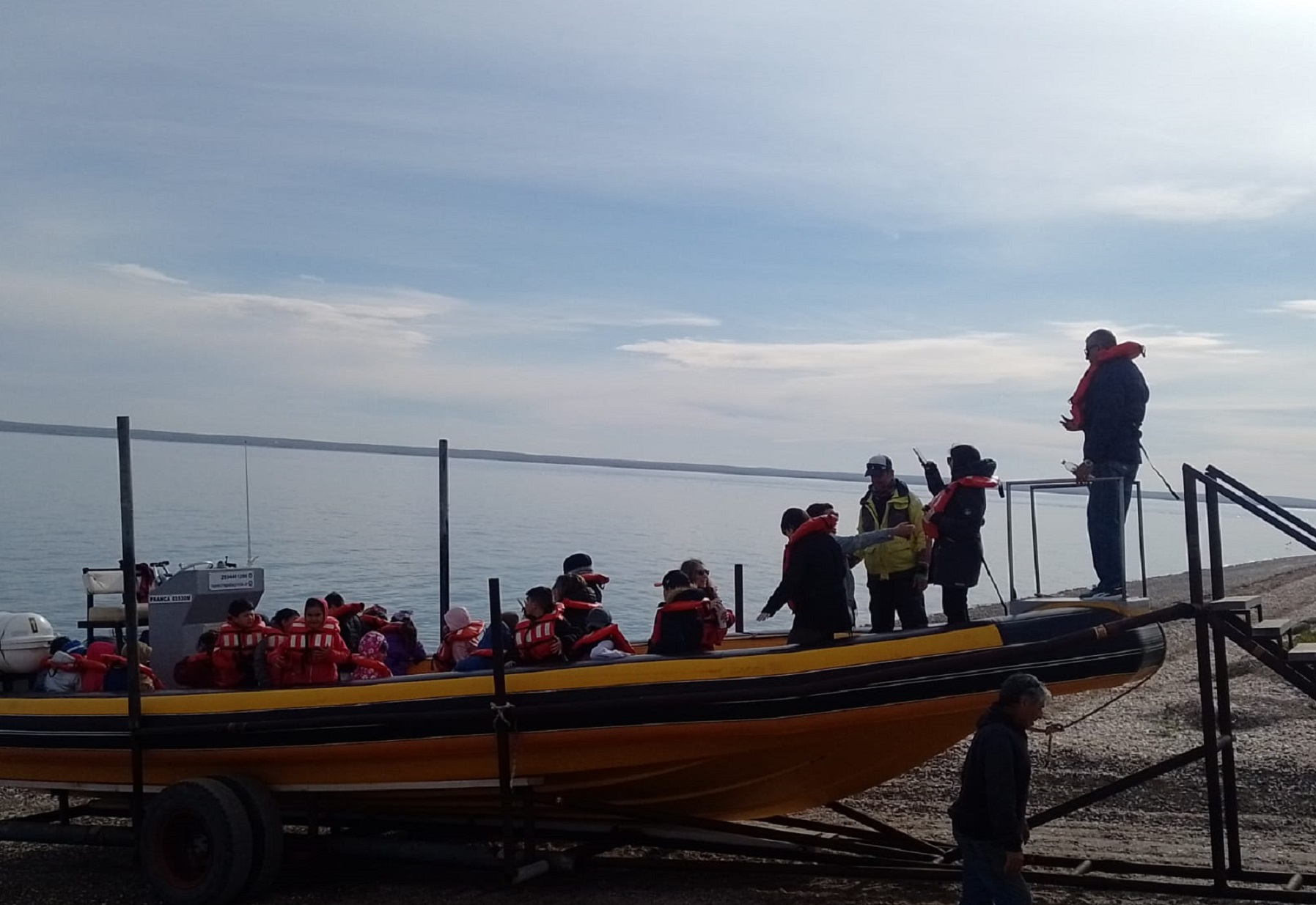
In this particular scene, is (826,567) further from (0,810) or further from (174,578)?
(0,810)

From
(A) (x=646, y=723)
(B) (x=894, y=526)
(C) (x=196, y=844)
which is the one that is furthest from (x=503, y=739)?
(B) (x=894, y=526)

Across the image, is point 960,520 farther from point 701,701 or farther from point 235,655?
point 235,655

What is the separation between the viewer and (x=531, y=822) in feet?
20.1

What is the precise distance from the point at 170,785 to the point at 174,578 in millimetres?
1628

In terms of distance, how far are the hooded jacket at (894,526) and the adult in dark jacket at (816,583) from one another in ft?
2.01

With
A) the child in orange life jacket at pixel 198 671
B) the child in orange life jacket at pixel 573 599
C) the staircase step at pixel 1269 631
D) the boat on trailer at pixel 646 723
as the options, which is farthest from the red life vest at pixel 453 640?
the staircase step at pixel 1269 631

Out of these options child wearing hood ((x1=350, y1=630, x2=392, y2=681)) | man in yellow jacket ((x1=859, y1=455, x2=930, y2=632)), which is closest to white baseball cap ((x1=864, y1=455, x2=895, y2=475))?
man in yellow jacket ((x1=859, y1=455, x2=930, y2=632))

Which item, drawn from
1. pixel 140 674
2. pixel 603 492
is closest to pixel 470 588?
pixel 140 674

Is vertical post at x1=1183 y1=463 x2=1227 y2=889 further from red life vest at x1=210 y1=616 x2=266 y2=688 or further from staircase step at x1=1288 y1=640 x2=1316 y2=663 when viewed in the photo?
red life vest at x1=210 y1=616 x2=266 y2=688

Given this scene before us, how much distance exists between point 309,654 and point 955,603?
323 cm

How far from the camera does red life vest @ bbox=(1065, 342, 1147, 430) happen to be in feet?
21.1

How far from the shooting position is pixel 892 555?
270 inches

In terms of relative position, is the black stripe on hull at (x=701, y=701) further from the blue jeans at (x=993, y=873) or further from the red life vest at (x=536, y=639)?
the blue jeans at (x=993, y=873)

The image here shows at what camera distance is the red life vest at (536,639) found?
626 centimetres
